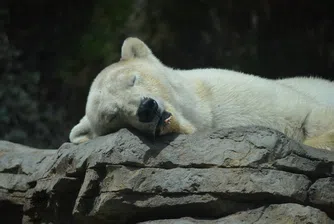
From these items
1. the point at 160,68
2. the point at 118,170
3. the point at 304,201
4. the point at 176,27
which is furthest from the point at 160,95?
the point at 176,27

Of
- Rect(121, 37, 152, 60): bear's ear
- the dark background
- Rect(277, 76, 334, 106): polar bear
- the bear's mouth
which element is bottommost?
the bear's mouth

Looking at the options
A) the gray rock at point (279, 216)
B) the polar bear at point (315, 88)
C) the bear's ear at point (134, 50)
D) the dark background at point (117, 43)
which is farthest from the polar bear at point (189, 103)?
the dark background at point (117, 43)

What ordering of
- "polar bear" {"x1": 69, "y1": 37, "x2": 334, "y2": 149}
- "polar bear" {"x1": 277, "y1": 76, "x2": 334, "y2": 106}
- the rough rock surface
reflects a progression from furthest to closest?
1. "polar bear" {"x1": 277, "y1": 76, "x2": 334, "y2": 106}
2. "polar bear" {"x1": 69, "y1": 37, "x2": 334, "y2": 149}
3. the rough rock surface

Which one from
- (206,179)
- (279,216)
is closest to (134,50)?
(206,179)

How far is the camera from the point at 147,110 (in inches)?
151

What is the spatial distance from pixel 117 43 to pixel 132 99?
3678 mm

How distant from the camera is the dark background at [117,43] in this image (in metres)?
7.61

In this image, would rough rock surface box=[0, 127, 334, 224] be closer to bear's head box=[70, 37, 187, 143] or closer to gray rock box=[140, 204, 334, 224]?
gray rock box=[140, 204, 334, 224]

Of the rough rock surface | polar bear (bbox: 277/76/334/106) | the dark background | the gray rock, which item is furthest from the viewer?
the dark background

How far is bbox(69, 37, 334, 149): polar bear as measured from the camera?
164 inches

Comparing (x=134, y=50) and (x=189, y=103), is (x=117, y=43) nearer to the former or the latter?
(x=134, y=50)

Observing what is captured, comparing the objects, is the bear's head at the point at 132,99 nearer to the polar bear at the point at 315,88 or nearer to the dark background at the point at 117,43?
the polar bear at the point at 315,88

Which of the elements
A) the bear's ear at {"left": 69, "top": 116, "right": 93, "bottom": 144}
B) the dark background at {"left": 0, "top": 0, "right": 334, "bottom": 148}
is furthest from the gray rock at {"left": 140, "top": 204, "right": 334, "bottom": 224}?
the dark background at {"left": 0, "top": 0, "right": 334, "bottom": 148}

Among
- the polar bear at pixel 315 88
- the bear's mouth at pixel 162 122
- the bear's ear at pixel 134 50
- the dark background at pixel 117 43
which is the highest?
the dark background at pixel 117 43
